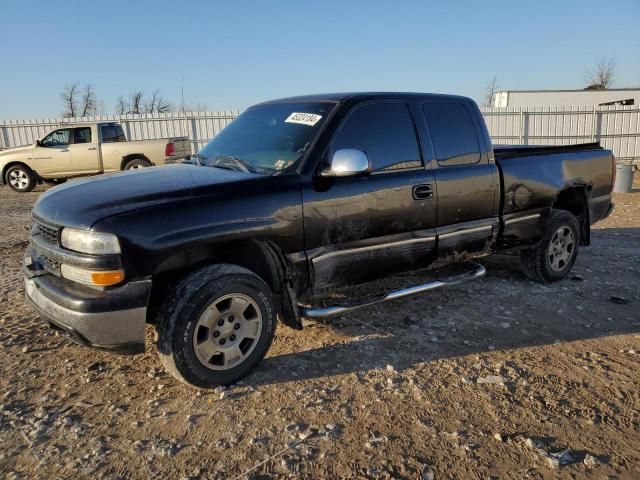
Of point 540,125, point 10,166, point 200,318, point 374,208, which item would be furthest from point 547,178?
point 540,125

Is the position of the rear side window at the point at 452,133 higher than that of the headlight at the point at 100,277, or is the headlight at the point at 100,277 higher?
the rear side window at the point at 452,133

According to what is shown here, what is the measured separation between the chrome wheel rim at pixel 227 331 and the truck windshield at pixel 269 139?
3.10ft

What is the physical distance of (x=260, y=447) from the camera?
2.72 m

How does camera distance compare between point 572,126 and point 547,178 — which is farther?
point 572,126

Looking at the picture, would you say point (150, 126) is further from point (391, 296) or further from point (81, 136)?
point (391, 296)

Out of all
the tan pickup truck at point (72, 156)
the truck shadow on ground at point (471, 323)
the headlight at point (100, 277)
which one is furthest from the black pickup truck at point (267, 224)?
the tan pickup truck at point (72, 156)

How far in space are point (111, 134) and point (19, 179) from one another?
2.82 metres

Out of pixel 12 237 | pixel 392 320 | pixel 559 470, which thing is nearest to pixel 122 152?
pixel 12 237

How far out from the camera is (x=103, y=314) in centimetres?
286

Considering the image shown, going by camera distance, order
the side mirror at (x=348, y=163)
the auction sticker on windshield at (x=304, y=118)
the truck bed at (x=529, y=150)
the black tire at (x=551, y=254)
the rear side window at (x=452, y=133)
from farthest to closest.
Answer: the black tire at (x=551, y=254) → the truck bed at (x=529, y=150) → the rear side window at (x=452, y=133) → the auction sticker on windshield at (x=304, y=118) → the side mirror at (x=348, y=163)

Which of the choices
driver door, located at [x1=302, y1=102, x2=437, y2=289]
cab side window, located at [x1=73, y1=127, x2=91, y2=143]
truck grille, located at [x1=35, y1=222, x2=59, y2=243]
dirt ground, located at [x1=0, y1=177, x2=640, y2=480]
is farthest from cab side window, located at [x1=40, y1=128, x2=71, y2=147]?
driver door, located at [x1=302, y1=102, x2=437, y2=289]

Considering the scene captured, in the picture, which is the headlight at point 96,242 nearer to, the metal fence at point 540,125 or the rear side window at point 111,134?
the rear side window at point 111,134

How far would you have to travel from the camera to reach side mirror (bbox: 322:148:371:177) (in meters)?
3.46

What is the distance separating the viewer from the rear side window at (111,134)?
47.4 ft
